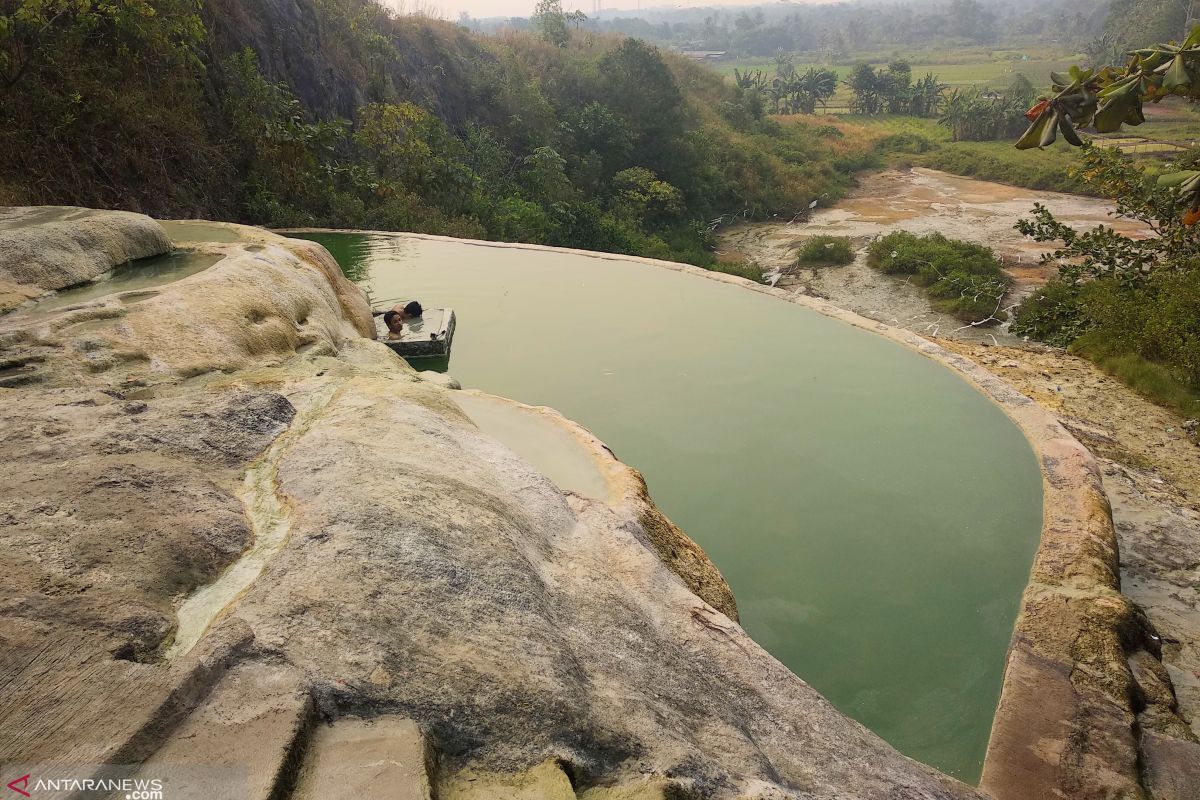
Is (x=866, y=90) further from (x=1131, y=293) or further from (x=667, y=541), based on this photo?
(x=667, y=541)

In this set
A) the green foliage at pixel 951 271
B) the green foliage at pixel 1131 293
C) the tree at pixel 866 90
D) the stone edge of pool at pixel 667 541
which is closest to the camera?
the stone edge of pool at pixel 667 541

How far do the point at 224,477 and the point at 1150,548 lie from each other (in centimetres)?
→ 496

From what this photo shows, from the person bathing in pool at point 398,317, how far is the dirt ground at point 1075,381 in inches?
189

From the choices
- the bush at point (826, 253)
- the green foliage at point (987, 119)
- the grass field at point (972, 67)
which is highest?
the grass field at point (972, 67)

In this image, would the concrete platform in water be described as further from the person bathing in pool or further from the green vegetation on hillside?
the green vegetation on hillside

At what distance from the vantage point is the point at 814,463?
4.14 metres

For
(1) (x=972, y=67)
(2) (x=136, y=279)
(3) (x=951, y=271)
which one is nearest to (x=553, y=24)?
(3) (x=951, y=271)

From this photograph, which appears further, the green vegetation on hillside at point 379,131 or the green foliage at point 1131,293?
the green vegetation on hillside at point 379,131

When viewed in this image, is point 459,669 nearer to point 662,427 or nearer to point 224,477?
point 224,477

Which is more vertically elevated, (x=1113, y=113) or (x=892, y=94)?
(x=892, y=94)

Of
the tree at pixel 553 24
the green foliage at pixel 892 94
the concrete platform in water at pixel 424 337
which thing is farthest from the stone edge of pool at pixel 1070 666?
the green foliage at pixel 892 94

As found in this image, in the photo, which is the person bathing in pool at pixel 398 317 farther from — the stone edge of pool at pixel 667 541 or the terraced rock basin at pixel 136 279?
the stone edge of pool at pixel 667 541

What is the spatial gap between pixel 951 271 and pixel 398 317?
10392 millimetres

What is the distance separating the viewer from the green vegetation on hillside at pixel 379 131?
7.75m
